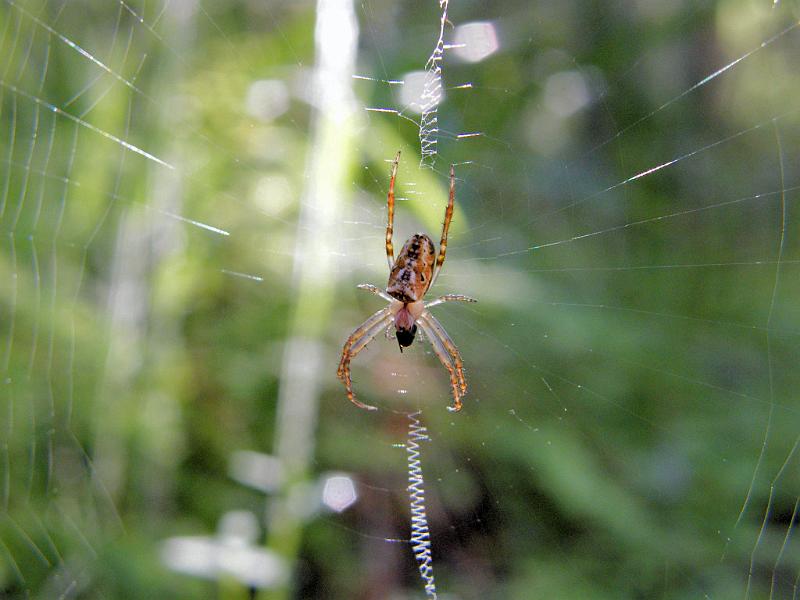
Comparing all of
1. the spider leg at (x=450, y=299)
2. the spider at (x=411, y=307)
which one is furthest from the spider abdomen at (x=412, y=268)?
the spider leg at (x=450, y=299)

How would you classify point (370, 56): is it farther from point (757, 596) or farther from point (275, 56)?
point (757, 596)

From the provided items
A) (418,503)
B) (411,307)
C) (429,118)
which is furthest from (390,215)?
(418,503)

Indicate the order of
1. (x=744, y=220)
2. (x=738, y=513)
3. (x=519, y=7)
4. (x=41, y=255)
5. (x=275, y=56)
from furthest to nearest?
(x=519, y=7)
(x=744, y=220)
(x=275, y=56)
(x=41, y=255)
(x=738, y=513)

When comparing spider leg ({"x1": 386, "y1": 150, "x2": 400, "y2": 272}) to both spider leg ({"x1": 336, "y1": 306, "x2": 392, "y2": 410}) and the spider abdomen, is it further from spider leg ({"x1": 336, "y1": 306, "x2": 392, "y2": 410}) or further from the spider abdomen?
spider leg ({"x1": 336, "y1": 306, "x2": 392, "y2": 410})

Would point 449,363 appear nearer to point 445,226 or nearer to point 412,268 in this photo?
point 412,268

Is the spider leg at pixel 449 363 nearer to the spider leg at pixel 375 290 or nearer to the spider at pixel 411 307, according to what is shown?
the spider at pixel 411 307

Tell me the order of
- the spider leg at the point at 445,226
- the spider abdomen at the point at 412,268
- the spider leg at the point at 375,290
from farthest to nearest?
the spider leg at the point at 375,290, the spider abdomen at the point at 412,268, the spider leg at the point at 445,226

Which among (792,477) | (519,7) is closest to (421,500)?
(792,477)
